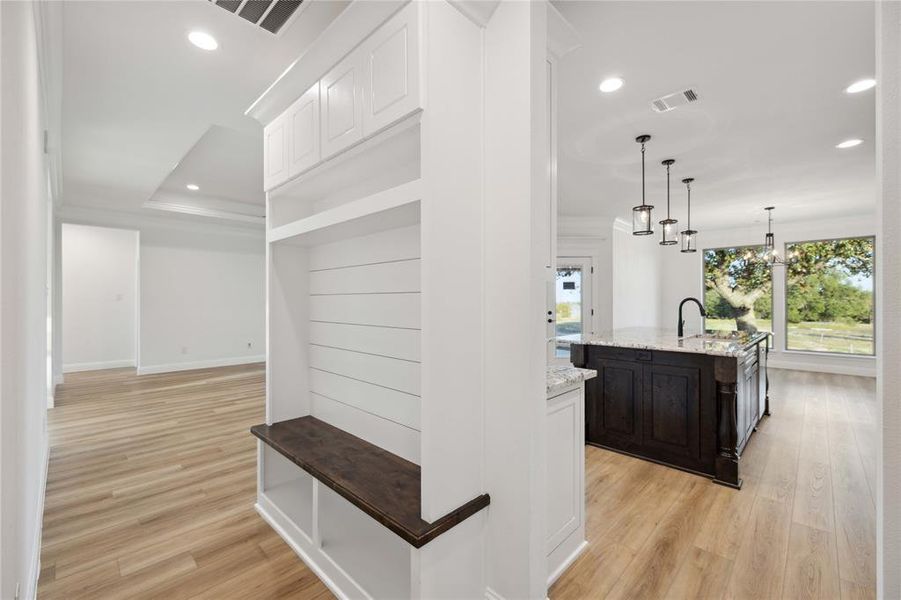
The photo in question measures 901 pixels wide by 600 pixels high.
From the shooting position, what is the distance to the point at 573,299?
23.7ft

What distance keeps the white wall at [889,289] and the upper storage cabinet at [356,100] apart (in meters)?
1.24

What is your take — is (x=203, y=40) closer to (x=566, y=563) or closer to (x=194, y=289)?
(x=566, y=563)

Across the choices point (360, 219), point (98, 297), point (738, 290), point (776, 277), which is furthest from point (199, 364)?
point (776, 277)

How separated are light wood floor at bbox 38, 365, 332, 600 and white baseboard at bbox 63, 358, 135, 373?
9.82ft

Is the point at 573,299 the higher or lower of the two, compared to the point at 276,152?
lower

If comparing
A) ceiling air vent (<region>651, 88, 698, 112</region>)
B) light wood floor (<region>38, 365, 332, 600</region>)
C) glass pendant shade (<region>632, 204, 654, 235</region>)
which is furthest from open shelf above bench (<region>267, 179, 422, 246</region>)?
glass pendant shade (<region>632, 204, 654, 235</region>)

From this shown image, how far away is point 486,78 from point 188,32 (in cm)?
184

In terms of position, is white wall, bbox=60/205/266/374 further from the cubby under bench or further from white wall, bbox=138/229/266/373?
the cubby under bench

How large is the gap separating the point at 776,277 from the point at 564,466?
812 centimetres

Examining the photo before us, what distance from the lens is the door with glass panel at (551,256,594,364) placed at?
7070mm

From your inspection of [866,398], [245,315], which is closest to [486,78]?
[866,398]

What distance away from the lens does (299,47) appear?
7.84 feet

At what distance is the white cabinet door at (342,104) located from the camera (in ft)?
5.68

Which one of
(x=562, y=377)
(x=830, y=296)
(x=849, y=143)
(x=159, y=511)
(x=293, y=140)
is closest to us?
(x=562, y=377)
